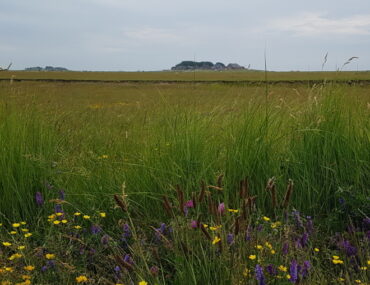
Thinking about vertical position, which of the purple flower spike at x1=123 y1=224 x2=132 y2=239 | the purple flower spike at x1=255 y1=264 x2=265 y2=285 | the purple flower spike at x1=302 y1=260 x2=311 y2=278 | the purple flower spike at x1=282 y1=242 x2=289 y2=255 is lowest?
the purple flower spike at x1=123 y1=224 x2=132 y2=239

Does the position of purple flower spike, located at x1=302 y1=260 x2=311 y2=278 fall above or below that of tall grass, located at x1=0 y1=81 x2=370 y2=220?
below

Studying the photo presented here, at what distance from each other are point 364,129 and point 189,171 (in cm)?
155

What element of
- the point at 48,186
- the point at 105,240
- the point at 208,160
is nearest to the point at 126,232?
the point at 105,240

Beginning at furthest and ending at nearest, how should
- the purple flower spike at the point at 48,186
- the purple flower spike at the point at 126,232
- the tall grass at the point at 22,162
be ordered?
the tall grass at the point at 22,162, the purple flower spike at the point at 48,186, the purple flower spike at the point at 126,232

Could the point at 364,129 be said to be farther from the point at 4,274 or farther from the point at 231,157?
the point at 4,274

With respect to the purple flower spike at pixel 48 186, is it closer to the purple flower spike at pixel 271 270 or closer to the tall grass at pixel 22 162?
the tall grass at pixel 22 162

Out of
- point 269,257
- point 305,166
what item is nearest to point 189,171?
point 305,166

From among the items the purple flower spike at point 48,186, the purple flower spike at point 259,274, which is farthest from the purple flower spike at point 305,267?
the purple flower spike at point 48,186

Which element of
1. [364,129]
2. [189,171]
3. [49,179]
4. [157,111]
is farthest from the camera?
[157,111]

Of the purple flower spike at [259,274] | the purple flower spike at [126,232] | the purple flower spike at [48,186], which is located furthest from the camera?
the purple flower spike at [48,186]

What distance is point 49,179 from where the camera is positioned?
2.97 meters

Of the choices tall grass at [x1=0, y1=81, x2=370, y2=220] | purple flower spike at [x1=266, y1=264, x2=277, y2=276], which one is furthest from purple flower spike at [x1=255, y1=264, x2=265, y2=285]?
tall grass at [x1=0, y1=81, x2=370, y2=220]

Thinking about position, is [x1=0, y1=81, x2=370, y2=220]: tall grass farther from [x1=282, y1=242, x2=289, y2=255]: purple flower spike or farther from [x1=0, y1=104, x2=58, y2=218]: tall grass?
[x1=282, y1=242, x2=289, y2=255]: purple flower spike

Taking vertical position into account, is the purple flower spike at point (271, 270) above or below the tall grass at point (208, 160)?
below
